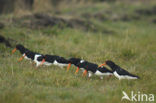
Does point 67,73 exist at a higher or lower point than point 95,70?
lower

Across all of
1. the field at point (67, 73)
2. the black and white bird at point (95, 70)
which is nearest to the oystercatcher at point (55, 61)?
the field at point (67, 73)

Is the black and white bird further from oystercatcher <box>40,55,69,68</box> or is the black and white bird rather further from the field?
oystercatcher <box>40,55,69,68</box>

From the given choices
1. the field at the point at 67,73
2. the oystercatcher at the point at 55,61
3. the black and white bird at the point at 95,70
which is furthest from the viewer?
the oystercatcher at the point at 55,61

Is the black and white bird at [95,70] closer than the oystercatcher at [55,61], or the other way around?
the black and white bird at [95,70]

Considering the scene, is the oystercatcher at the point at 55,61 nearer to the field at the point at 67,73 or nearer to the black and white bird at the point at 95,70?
the field at the point at 67,73

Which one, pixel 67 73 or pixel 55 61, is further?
pixel 55 61

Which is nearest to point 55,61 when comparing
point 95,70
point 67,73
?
point 67,73

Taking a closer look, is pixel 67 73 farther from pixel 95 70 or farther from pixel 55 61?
pixel 95 70

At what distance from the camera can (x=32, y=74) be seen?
245 inches

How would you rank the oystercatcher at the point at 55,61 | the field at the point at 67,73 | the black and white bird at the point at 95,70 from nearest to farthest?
the field at the point at 67,73, the black and white bird at the point at 95,70, the oystercatcher at the point at 55,61

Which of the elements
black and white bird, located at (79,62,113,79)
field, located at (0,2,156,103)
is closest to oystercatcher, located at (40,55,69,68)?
field, located at (0,2,156,103)

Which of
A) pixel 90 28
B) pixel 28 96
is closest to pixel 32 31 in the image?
pixel 90 28

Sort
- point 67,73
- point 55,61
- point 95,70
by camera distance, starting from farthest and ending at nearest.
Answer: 1. point 55,61
2. point 67,73
3. point 95,70

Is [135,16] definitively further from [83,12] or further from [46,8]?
[46,8]
